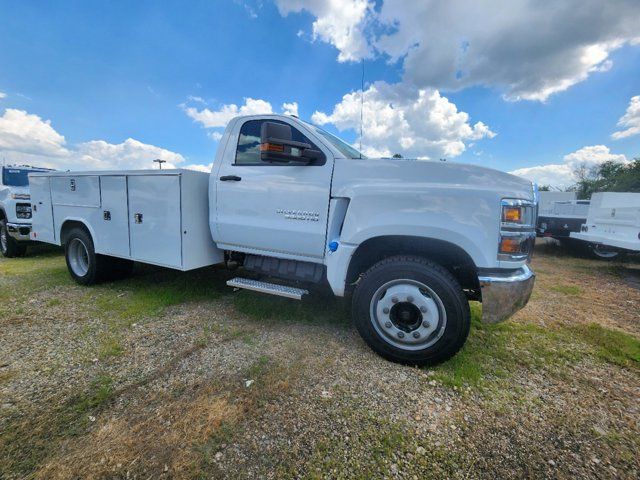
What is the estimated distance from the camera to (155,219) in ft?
12.0

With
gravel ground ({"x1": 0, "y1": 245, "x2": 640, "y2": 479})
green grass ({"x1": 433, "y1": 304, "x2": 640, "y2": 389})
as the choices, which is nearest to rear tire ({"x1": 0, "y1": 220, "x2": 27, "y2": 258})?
gravel ground ({"x1": 0, "y1": 245, "x2": 640, "y2": 479})

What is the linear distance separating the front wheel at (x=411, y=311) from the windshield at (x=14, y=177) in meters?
8.93

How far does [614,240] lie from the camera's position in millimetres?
6348

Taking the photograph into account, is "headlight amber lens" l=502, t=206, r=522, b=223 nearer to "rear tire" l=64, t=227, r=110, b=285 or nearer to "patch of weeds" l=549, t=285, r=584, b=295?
"patch of weeds" l=549, t=285, r=584, b=295

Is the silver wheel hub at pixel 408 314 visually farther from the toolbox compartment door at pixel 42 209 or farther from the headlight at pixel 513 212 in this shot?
the toolbox compartment door at pixel 42 209

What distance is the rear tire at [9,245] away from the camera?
6.88 m

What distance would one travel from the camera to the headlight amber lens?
235cm

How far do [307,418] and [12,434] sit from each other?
175 centimetres

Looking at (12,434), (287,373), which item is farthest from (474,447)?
(12,434)

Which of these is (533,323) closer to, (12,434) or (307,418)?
(307,418)

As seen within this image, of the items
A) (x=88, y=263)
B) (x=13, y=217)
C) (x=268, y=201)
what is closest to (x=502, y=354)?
(x=268, y=201)

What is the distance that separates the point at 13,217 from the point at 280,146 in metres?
7.49

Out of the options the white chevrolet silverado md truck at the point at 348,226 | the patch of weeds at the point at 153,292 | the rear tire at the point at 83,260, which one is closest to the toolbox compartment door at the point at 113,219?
the white chevrolet silverado md truck at the point at 348,226

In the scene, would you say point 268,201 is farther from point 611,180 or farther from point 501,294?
point 611,180
